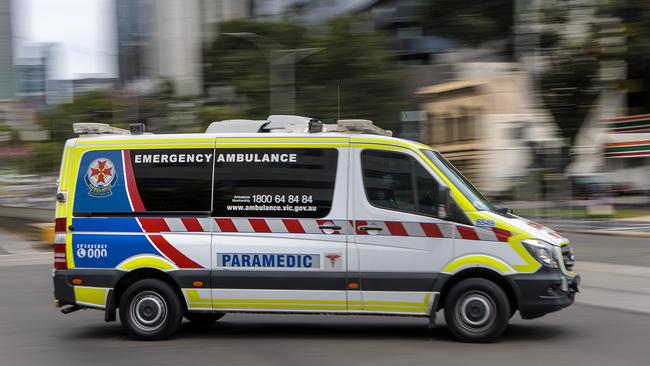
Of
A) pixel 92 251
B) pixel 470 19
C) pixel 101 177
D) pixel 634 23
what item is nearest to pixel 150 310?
pixel 92 251

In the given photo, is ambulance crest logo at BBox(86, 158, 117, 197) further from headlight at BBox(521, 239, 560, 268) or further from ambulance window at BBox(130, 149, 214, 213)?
headlight at BBox(521, 239, 560, 268)

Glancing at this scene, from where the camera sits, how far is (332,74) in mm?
50844

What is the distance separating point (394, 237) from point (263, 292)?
1358 millimetres

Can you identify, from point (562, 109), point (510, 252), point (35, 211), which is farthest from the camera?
point (35, 211)

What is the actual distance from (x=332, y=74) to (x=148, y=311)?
139 ft

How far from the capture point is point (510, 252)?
8.53 metres

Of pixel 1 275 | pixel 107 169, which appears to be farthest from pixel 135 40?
pixel 107 169

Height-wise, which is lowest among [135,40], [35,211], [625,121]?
[35,211]

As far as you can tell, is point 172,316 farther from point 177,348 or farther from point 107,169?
point 107,169

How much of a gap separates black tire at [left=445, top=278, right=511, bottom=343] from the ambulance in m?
0.01

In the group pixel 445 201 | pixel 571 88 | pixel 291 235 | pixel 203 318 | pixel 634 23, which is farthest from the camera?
pixel 634 23

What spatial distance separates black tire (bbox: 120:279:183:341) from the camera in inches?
354

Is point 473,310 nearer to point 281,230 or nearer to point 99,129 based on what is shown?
point 281,230

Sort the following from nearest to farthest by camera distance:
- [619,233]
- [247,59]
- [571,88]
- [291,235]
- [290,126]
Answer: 1. [291,235]
2. [290,126]
3. [619,233]
4. [571,88]
5. [247,59]
